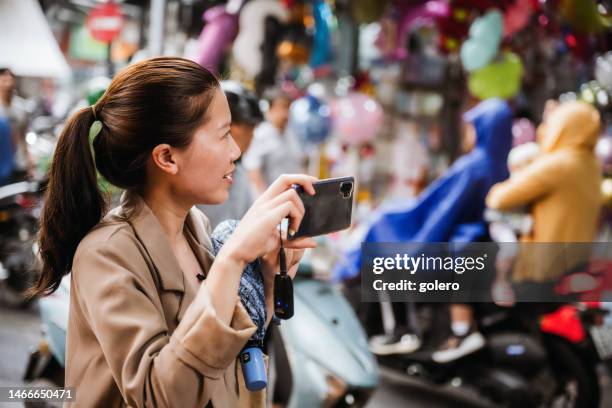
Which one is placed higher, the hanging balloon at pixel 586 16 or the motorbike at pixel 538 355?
the hanging balloon at pixel 586 16

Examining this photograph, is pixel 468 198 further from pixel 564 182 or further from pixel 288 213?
pixel 288 213

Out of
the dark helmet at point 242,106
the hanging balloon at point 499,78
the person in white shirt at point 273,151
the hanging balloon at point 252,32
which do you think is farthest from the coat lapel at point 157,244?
the hanging balloon at point 499,78

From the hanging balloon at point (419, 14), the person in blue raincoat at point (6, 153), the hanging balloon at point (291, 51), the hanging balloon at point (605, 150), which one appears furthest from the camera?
the hanging balloon at point (605, 150)

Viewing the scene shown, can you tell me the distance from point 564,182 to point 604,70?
1.73 ft

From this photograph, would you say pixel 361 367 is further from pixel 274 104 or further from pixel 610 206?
pixel 610 206

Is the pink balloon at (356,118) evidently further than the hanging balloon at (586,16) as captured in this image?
Yes

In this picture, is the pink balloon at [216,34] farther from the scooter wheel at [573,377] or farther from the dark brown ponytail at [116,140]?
the dark brown ponytail at [116,140]

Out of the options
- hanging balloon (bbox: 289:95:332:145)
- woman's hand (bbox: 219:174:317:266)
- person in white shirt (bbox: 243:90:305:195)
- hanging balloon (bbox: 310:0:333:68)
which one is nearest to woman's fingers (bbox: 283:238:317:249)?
woman's hand (bbox: 219:174:317:266)

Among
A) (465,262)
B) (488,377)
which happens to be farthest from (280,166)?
(465,262)

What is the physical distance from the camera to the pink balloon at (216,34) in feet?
12.1

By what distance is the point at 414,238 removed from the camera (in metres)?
3.68

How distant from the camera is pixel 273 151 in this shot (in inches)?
147

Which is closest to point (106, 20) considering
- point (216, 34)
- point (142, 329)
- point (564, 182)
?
point (216, 34)

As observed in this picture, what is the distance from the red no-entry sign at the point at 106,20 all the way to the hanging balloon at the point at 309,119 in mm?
1670
